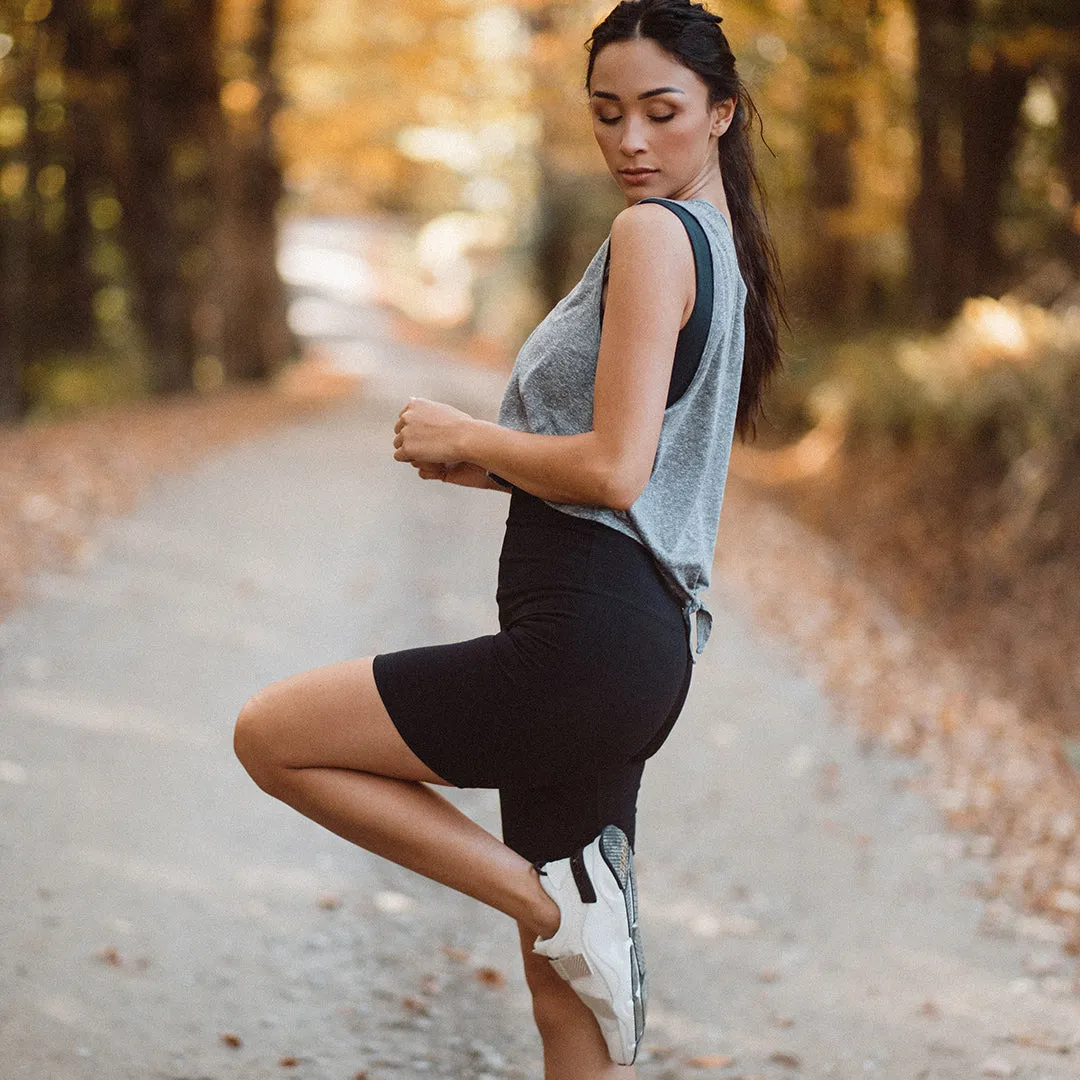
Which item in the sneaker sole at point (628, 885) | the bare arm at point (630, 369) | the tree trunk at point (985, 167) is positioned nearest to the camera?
the bare arm at point (630, 369)

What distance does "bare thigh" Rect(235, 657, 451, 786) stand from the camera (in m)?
2.18

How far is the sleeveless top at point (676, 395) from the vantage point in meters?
2.07

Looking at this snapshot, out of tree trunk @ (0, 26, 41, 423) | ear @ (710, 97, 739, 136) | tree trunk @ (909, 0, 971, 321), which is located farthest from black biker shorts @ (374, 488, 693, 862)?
tree trunk @ (0, 26, 41, 423)

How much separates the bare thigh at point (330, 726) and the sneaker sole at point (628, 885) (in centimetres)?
33

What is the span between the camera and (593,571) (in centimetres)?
211

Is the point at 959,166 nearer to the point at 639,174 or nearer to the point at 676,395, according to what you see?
the point at 639,174

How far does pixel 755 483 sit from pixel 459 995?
1058 cm

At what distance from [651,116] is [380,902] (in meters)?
3.16

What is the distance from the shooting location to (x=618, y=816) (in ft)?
7.72

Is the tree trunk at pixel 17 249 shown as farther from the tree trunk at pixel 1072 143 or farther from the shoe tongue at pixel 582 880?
the shoe tongue at pixel 582 880

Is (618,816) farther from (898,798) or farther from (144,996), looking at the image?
(898,798)

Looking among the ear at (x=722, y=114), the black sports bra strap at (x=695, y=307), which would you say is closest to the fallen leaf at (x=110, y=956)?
the black sports bra strap at (x=695, y=307)

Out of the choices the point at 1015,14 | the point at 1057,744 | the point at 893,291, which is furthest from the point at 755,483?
the point at 1057,744

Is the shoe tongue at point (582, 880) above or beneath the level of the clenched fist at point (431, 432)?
beneath
